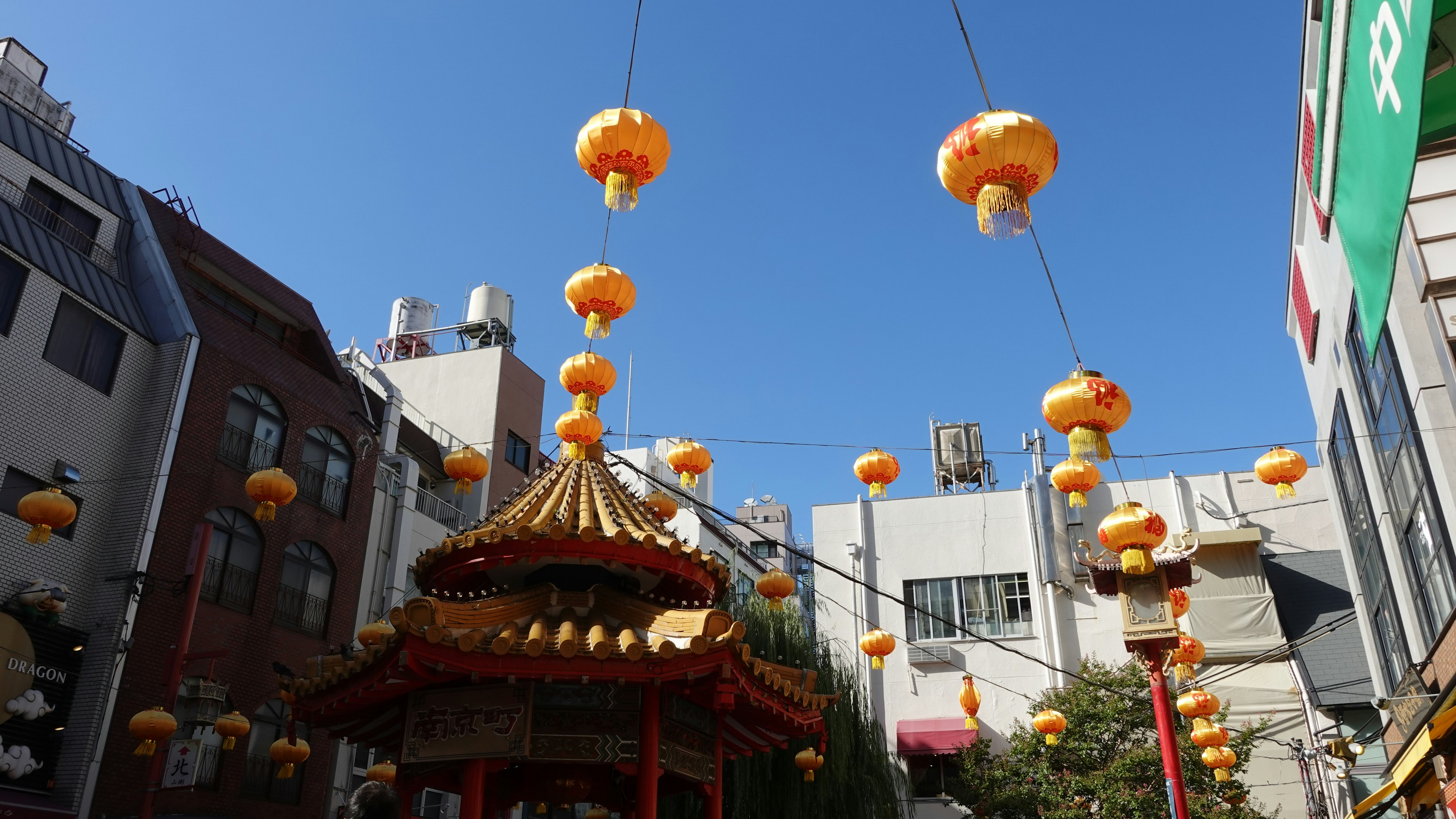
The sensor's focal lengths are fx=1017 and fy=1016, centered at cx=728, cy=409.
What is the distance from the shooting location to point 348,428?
25.0 metres

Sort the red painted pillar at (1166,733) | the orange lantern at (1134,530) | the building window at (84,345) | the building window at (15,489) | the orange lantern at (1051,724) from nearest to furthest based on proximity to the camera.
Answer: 1. the orange lantern at (1134,530)
2. the red painted pillar at (1166,733)
3. the building window at (15,489)
4. the building window at (84,345)
5. the orange lantern at (1051,724)

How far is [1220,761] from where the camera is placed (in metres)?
21.2

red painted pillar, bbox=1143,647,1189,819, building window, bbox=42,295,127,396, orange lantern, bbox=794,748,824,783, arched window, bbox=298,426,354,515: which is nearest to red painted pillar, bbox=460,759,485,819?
orange lantern, bbox=794,748,824,783

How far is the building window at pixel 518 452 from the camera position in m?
31.6

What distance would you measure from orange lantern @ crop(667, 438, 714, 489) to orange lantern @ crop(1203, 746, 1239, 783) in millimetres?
12840

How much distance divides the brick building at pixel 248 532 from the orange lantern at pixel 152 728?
4.99 ft

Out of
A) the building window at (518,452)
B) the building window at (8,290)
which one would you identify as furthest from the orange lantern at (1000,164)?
the building window at (518,452)

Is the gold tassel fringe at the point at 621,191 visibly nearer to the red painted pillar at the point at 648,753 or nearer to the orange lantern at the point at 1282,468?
the red painted pillar at the point at 648,753

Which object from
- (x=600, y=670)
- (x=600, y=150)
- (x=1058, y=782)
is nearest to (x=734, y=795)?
(x=1058, y=782)

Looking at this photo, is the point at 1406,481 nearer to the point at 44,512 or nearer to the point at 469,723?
the point at 469,723

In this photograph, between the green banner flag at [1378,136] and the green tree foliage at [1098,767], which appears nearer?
the green banner flag at [1378,136]

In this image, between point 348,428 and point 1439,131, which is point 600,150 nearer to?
point 1439,131

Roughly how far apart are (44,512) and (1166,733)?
1793cm

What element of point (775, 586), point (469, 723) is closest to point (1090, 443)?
point (775, 586)
